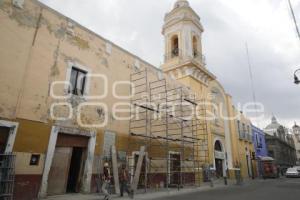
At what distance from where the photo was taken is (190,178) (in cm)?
1462

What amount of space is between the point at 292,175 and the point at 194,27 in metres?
19.7

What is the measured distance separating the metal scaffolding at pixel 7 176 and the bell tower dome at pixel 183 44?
14.3 meters

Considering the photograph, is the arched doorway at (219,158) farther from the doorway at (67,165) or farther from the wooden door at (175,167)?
the doorway at (67,165)

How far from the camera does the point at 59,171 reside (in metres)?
8.44

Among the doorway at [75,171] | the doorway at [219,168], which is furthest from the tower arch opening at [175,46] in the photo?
the doorway at [75,171]

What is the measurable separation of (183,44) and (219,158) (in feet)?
35.4

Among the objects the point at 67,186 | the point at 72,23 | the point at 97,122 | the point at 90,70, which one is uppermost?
the point at 72,23

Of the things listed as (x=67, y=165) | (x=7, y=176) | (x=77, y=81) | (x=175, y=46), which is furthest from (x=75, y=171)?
(x=175, y=46)

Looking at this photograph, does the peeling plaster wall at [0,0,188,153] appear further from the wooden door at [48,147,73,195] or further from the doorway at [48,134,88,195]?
the wooden door at [48,147,73,195]

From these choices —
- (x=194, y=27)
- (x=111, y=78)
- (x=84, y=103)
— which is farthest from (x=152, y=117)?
(x=194, y=27)

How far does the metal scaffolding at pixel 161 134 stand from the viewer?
11.6 metres

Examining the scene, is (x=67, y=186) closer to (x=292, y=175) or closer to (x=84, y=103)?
(x=84, y=103)

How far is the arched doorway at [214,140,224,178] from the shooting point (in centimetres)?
→ 1949

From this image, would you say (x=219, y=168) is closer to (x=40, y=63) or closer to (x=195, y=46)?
(x=195, y=46)
